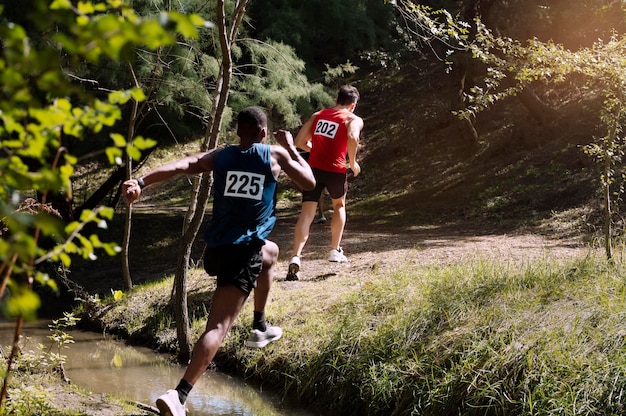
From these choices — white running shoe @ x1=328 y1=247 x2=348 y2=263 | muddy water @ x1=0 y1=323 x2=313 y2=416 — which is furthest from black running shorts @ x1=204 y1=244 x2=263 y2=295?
white running shoe @ x1=328 y1=247 x2=348 y2=263

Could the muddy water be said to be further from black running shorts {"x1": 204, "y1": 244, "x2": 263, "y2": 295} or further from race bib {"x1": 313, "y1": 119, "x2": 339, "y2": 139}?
race bib {"x1": 313, "y1": 119, "x2": 339, "y2": 139}

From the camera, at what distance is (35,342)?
865 cm

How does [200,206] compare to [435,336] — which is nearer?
[435,336]

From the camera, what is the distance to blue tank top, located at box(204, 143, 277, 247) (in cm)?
512

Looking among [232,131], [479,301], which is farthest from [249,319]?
[232,131]

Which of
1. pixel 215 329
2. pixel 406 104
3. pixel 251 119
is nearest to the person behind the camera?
pixel 215 329

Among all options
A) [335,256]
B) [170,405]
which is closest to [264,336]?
[170,405]

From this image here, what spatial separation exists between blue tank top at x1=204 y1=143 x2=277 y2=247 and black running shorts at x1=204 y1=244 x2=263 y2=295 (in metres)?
0.05

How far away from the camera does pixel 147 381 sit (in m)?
7.25

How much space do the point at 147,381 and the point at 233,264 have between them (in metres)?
2.68

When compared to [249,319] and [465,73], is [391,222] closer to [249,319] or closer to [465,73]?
[465,73]

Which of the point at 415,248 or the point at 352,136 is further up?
the point at 352,136

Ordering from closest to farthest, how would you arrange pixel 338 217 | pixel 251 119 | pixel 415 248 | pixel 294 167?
1. pixel 251 119
2. pixel 294 167
3. pixel 338 217
4. pixel 415 248

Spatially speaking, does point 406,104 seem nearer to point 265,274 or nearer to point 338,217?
point 338,217
